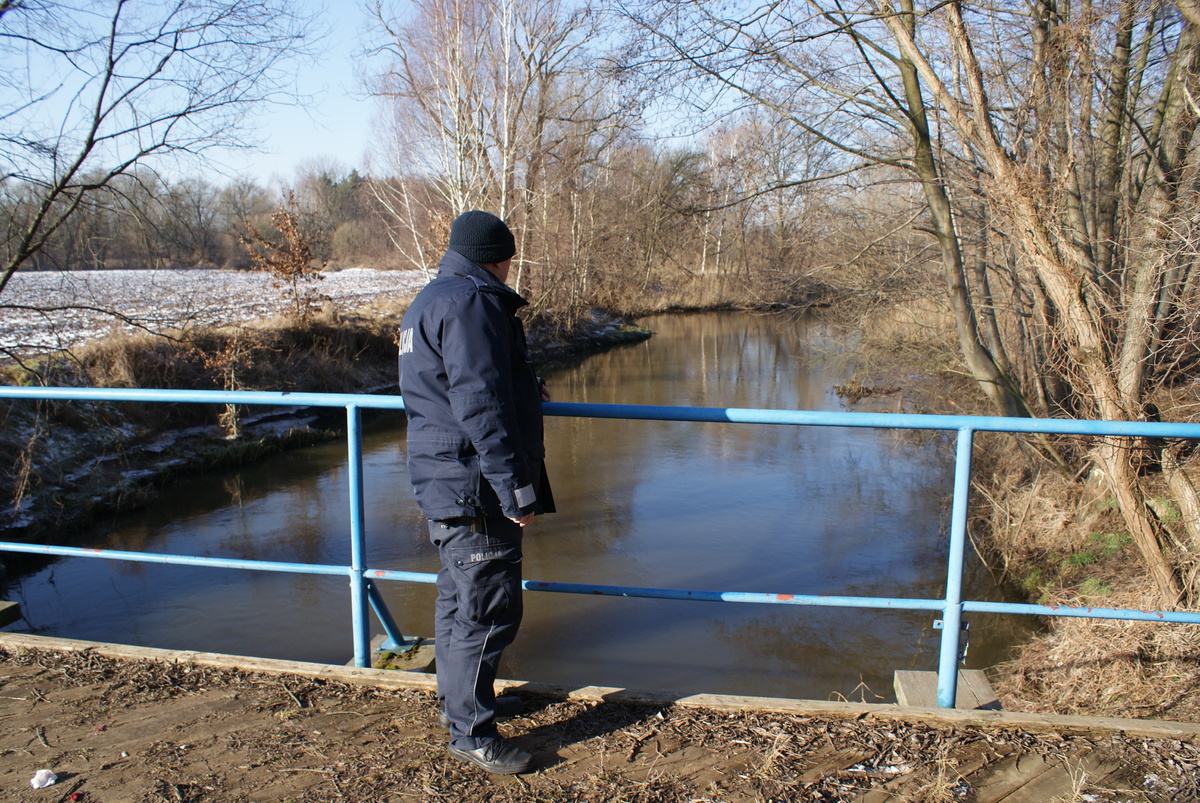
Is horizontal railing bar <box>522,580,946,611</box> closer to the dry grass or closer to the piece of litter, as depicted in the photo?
the piece of litter

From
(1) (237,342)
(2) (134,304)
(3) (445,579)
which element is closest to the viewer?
(3) (445,579)

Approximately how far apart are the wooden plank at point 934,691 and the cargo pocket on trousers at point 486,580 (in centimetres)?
165

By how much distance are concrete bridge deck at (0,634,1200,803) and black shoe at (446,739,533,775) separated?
0.11 ft

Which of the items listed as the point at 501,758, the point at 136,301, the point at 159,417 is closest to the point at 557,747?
the point at 501,758

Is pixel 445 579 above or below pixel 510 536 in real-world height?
below

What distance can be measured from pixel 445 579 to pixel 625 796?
863 mm

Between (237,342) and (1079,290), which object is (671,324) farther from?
(1079,290)

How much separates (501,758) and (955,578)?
63.7 inches

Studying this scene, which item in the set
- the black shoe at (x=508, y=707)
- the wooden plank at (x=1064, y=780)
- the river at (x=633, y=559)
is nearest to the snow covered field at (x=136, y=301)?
the river at (x=633, y=559)

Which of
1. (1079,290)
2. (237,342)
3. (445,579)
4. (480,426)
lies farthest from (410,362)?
(237,342)

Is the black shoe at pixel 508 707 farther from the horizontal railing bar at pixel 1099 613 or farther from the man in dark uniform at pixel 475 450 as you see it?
the horizontal railing bar at pixel 1099 613

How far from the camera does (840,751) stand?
2.54 m

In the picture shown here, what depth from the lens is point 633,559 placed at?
819 centimetres

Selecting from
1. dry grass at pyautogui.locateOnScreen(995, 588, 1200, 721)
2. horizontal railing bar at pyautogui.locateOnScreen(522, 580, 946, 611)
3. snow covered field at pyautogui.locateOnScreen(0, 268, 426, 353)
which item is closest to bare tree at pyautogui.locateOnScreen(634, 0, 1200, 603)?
dry grass at pyautogui.locateOnScreen(995, 588, 1200, 721)
